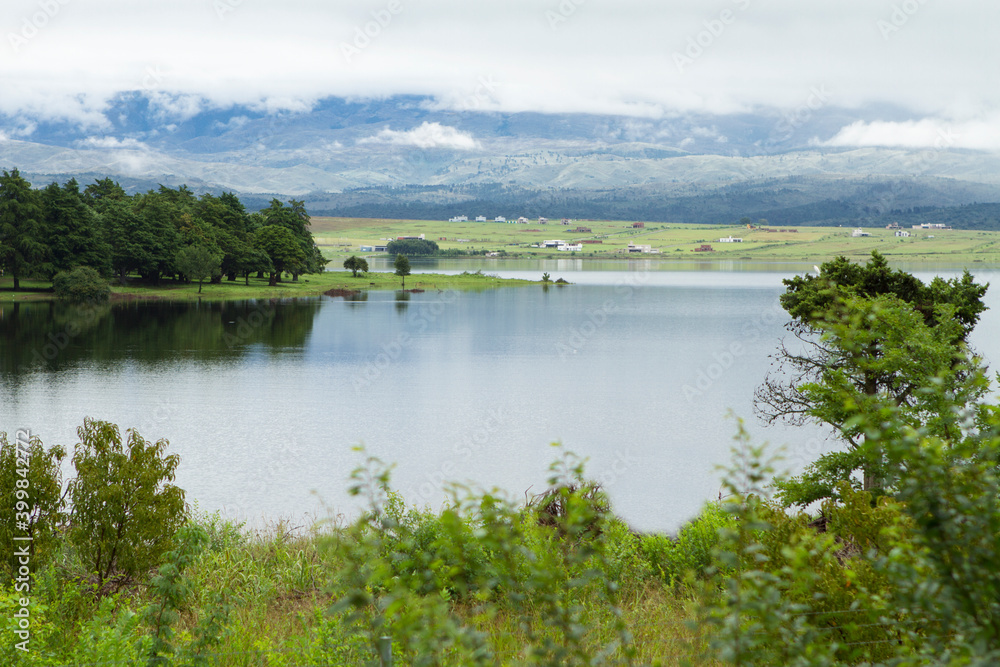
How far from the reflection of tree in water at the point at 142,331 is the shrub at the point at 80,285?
6.29 ft

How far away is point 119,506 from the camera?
12.9 metres

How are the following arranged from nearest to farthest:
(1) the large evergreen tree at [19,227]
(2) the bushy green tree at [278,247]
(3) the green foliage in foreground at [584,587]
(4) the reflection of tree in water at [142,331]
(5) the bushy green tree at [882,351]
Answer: (3) the green foliage in foreground at [584,587] → (5) the bushy green tree at [882,351] → (4) the reflection of tree in water at [142,331] → (1) the large evergreen tree at [19,227] → (2) the bushy green tree at [278,247]

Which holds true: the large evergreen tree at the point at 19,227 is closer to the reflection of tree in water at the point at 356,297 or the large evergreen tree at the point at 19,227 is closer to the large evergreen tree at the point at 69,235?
the large evergreen tree at the point at 69,235

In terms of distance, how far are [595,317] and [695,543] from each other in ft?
253

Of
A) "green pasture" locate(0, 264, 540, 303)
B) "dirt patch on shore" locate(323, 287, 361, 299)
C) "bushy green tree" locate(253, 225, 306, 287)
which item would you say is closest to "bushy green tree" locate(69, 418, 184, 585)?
"green pasture" locate(0, 264, 540, 303)

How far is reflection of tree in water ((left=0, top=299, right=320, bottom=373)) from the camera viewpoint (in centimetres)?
5572

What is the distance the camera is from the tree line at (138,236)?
8800 cm

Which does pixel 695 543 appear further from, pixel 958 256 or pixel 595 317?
pixel 958 256

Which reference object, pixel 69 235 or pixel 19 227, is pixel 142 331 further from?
pixel 19 227

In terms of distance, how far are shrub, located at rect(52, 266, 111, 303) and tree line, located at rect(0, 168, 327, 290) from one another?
189 centimetres

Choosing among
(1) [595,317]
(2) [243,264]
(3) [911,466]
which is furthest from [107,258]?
(3) [911,466]

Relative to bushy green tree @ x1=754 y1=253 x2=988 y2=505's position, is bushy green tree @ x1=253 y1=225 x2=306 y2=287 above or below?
above

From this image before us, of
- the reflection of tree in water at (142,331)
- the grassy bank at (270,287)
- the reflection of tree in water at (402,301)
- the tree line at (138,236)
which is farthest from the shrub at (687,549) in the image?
the grassy bank at (270,287)

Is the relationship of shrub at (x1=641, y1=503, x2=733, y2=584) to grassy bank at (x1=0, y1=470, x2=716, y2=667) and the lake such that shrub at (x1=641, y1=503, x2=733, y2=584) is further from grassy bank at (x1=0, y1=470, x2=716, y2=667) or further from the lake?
the lake
